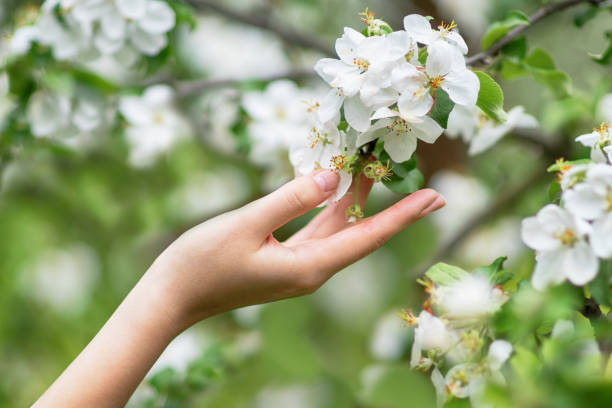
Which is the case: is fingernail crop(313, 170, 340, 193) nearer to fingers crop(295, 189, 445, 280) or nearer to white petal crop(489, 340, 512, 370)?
fingers crop(295, 189, 445, 280)

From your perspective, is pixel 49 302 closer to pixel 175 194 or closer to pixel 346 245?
pixel 175 194

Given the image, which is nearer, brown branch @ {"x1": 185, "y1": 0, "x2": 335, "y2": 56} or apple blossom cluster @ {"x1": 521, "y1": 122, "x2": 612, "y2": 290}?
apple blossom cluster @ {"x1": 521, "y1": 122, "x2": 612, "y2": 290}

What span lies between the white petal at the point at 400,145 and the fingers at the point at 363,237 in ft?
0.17

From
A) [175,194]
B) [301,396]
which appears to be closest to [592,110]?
[301,396]

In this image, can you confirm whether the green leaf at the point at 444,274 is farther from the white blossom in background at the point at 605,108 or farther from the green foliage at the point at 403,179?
the white blossom in background at the point at 605,108

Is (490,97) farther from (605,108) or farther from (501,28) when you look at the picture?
(605,108)

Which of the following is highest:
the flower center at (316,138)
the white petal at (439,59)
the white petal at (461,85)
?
the white petal at (439,59)

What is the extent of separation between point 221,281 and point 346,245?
127mm

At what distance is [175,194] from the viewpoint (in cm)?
162

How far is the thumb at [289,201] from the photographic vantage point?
581mm

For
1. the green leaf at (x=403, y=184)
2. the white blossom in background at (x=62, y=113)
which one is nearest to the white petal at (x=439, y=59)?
the green leaf at (x=403, y=184)

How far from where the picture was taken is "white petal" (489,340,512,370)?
0.45 metres

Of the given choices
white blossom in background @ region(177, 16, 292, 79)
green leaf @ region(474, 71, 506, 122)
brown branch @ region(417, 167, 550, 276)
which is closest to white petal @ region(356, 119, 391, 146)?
green leaf @ region(474, 71, 506, 122)

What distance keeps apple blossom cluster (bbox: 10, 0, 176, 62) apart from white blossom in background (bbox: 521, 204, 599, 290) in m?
0.65
